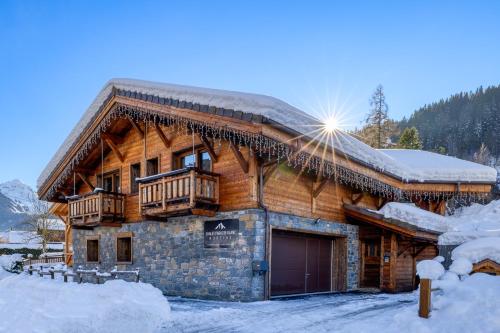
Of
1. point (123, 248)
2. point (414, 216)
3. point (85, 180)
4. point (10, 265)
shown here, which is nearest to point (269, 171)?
point (414, 216)

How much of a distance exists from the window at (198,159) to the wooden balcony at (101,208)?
3247mm

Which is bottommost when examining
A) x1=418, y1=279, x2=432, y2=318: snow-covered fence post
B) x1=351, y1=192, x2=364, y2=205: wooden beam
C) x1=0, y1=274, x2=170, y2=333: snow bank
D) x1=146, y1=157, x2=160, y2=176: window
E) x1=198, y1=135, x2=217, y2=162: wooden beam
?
x1=0, y1=274, x2=170, y2=333: snow bank

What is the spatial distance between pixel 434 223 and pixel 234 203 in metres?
7.57

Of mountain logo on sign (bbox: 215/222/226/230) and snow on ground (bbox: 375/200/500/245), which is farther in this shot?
snow on ground (bbox: 375/200/500/245)

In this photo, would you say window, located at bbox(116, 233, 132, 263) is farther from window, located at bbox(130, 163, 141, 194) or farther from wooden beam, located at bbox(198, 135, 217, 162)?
wooden beam, located at bbox(198, 135, 217, 162)

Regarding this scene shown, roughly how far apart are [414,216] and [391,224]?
1.93 meters

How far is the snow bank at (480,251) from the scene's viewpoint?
6.97m

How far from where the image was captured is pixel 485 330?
5.20 m

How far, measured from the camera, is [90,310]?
7.52m

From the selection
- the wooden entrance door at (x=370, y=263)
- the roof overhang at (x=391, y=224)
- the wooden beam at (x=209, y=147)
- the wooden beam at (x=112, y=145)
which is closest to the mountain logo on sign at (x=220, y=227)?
the wooden beam at (x=209, y=147)

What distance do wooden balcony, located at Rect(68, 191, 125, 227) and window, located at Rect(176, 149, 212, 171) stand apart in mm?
3247

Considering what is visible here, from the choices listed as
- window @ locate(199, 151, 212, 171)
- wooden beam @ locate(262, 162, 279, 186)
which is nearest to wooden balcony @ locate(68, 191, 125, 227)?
window @ locate(199, 151, 212, 171)

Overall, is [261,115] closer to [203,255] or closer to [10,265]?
[203,255]

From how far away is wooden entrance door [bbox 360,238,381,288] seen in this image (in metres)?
14.0
